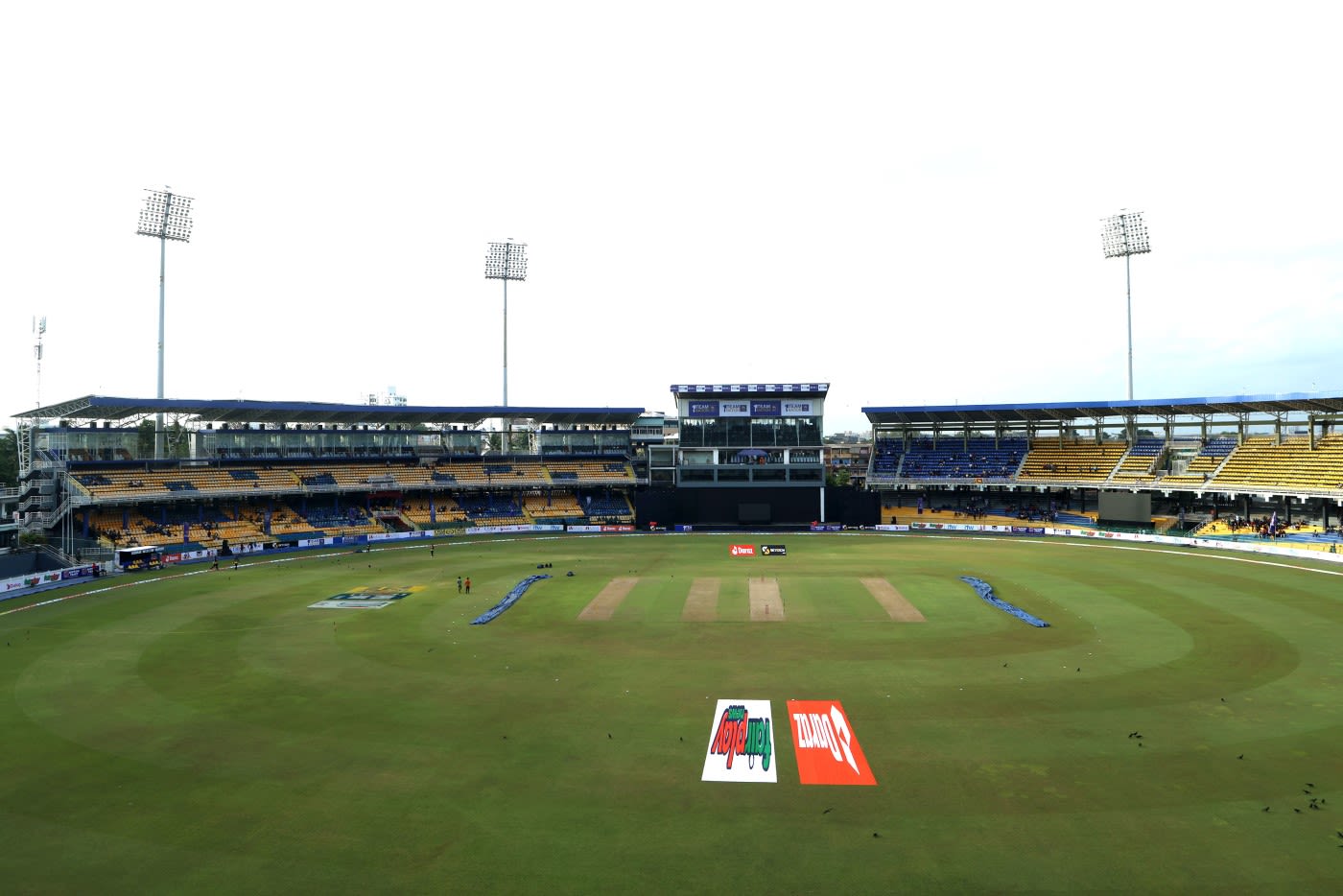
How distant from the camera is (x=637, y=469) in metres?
97.6

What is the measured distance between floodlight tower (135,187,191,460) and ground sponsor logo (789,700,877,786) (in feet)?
242

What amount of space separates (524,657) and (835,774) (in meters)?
15.1

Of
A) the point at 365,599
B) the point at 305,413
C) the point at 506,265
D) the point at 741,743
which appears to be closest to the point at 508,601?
the point at 365,599

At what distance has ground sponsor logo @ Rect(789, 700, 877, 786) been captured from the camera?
18.3m

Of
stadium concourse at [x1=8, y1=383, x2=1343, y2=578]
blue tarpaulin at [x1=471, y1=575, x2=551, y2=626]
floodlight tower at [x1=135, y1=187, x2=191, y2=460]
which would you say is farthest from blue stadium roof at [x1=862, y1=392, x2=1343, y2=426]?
floodlight tower at [x1=135, y1=187, x2=191, y2=460]

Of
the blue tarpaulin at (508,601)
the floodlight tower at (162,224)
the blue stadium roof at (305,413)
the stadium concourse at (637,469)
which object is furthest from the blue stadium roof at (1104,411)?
the floodlight tower at (162,224)

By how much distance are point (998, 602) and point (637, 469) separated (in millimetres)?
63175

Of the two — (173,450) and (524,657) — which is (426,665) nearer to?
(524,657)

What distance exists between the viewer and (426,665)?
28391mm

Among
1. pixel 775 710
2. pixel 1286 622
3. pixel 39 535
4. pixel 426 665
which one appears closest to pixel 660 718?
pixel 775 710

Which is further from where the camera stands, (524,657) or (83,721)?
(524,657)

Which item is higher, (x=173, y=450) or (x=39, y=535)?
(x=173, y=450)

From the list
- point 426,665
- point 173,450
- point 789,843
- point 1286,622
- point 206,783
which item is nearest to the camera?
point 789,843

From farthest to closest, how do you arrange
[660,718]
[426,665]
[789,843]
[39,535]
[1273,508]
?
[1273,508] → [39,535] → [426,665] → [660,718] → [789,843]
